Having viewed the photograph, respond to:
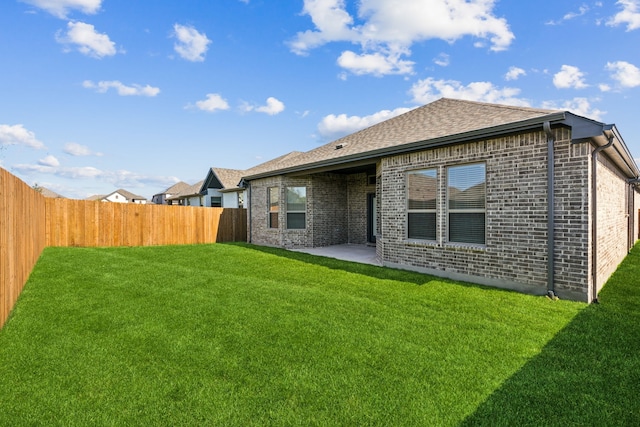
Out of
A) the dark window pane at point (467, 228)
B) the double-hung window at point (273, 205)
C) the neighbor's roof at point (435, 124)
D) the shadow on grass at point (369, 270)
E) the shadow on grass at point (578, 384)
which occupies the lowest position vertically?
the shadow on grass at point (578, 384)

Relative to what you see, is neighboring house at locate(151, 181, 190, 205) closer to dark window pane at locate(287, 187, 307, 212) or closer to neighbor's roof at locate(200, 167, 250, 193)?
neighbor's roof at locate(200, 167, 250, 193)

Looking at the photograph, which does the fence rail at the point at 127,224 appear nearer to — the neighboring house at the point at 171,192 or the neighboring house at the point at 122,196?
the neighboring house at the point at 171,192

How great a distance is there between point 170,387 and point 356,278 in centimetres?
479

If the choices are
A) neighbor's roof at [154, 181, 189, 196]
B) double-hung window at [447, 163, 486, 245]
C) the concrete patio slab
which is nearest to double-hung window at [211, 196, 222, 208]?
the concrete patio slab

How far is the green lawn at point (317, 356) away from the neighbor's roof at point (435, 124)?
3309 millimetres

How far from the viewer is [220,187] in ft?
Answer: 84.0

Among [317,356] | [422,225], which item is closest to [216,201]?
[422,225]

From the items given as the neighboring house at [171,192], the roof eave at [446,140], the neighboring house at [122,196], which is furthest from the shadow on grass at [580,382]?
the neighboring house at [122,196]

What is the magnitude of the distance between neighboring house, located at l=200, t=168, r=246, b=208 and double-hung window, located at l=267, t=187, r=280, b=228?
10.8 m

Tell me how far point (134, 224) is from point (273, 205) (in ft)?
20.7

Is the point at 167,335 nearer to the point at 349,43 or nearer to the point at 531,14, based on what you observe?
the point at 531,14

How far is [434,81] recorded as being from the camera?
12859 mm

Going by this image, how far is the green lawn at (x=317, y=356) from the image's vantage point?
2.47m

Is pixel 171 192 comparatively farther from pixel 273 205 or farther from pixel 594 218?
pixel 594 218
